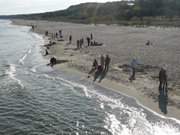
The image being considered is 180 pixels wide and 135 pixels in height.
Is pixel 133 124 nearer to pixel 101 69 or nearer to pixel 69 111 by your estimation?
pixel 69 111

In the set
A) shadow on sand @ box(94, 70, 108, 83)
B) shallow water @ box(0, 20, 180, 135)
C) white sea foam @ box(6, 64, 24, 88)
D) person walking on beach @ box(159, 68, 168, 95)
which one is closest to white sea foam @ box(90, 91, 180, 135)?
shallow water @ box(0, 20, 180, 135)

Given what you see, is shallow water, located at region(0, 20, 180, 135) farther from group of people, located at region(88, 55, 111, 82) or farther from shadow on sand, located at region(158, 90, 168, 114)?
group of people, located at region(88, 55, 111, 82)

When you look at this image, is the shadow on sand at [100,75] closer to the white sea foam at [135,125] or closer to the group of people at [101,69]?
the group of people at [101,69]

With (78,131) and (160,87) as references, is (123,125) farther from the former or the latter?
(160,87)

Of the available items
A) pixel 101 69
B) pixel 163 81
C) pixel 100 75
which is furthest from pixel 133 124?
pixel 101 69

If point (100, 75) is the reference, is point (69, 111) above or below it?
below

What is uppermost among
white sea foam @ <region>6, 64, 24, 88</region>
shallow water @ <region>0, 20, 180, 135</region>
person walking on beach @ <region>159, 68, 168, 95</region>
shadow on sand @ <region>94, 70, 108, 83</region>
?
person walking on beach @ <region>159, 68, 168, 95</region>

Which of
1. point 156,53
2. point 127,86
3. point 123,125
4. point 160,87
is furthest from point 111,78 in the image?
point 156,53

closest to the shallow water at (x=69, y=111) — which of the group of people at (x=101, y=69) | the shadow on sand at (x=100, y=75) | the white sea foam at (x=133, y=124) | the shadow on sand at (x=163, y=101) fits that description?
the white sea foam at (x=133, y=124)

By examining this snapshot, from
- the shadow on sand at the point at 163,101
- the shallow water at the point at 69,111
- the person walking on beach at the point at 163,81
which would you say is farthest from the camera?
the person walking on beach at the point at 163,81
